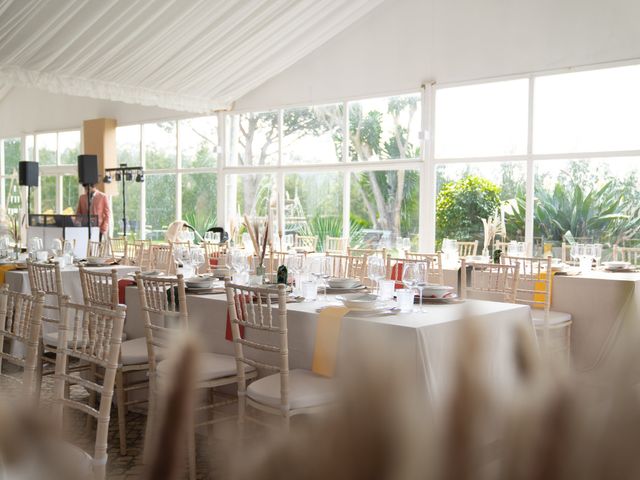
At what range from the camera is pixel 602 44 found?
7.33 metres

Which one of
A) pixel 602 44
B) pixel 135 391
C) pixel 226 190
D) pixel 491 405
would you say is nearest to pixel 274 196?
pixel 226 190

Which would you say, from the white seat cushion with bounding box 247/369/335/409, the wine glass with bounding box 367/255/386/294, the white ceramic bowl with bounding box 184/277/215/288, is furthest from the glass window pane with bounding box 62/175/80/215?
the white seat cushion with bounding box 247/369/335/409

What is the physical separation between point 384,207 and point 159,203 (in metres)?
4.78

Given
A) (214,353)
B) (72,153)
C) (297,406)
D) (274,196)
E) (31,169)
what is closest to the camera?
(297,406)

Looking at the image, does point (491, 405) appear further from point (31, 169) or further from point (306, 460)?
point (31, 169)

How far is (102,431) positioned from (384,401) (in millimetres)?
2126

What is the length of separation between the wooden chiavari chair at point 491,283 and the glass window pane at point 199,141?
694cm

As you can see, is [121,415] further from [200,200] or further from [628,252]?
[200,200]

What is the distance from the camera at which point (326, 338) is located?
9.72 feet

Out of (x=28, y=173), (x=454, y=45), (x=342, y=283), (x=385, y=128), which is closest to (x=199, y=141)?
(x=28, y=173)

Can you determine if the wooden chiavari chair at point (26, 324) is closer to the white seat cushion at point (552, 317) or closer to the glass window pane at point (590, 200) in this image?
the white seat cushion at point (552, 317)

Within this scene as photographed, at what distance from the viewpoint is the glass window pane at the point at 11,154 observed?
595 inches

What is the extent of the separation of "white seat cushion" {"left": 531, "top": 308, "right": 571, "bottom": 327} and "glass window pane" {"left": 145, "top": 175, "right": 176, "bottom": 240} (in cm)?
837

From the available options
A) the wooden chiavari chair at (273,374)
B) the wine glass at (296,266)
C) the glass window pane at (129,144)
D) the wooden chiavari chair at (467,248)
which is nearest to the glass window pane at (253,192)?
the glass window pane at (129,144)
